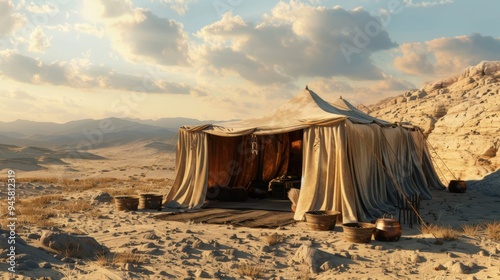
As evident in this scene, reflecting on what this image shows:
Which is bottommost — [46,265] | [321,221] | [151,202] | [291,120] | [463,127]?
[46,265]

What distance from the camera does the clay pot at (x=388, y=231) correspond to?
731 centimetres

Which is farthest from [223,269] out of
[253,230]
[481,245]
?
[481,245]

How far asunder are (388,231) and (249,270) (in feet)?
9.75

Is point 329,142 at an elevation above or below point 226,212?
above

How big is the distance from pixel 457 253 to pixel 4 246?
22.8 feet

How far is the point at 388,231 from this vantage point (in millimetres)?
7309

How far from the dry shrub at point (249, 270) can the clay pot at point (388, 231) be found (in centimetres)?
263

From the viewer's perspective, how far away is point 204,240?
750cm

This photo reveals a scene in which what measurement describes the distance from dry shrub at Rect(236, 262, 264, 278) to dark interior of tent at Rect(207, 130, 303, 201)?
6.22m

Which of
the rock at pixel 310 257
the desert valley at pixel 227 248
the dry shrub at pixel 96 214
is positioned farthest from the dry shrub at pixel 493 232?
the dry shrub at pixel 96 214

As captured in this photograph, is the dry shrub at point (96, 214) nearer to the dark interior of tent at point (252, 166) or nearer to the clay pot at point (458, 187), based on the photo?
the dark interior of tent at point (252, 166)

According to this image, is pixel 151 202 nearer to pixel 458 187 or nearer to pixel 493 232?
pixel 493 232

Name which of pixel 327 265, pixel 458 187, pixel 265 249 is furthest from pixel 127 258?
pixel 458 187

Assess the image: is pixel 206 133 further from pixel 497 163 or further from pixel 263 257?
pixel 497 163
